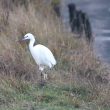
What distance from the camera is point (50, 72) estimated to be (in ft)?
43.4

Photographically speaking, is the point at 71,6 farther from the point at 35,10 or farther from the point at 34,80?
the point at 34,80

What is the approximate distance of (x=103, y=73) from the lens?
14.0m

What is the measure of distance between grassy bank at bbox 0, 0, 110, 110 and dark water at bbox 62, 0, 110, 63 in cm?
112

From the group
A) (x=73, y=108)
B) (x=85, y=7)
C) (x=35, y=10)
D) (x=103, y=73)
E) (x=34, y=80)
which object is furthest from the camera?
(x=85, y=7)

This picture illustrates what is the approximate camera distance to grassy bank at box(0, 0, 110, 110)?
11523 millimetres

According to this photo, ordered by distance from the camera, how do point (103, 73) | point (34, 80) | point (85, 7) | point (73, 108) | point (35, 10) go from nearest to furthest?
point (73, 108) → point (34, 80) → point (103, 73) → point (35, 10) → point (85, 7)

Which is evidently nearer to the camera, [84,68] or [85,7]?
[84,68]

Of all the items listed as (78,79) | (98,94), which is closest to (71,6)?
(78,79)

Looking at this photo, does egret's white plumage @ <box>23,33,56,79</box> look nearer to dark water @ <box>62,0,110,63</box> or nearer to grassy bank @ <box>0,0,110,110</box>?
grassy bank @ <box>0,0,110,110</box>

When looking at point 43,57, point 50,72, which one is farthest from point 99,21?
point 50,72

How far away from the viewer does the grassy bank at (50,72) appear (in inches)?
454

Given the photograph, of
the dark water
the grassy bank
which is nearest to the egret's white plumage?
the grassy bank

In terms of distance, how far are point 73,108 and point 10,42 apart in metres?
3.70

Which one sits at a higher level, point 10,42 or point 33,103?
point 10,42
